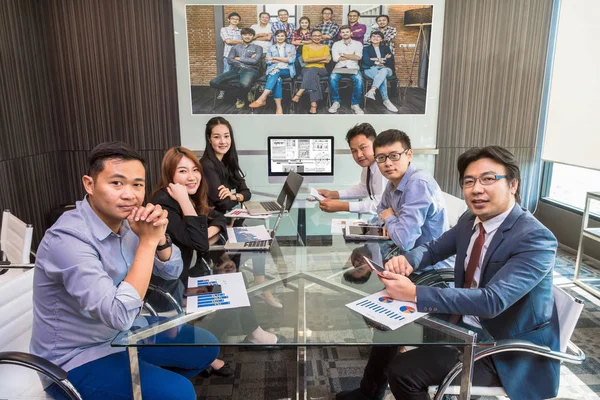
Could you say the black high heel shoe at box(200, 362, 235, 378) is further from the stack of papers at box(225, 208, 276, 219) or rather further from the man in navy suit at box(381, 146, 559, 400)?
the man in navy suit at box(381, 146, 559, 400)

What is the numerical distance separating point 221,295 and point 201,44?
3.60 metres

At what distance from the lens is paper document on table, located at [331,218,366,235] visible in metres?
2.59

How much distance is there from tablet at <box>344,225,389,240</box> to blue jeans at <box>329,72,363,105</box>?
7.81ft

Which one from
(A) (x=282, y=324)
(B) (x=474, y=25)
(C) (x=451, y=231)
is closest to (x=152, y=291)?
(A) (x=282, y=324)

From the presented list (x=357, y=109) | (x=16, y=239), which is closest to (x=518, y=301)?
(x=16, y=239)

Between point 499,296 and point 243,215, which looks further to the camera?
point 243,215

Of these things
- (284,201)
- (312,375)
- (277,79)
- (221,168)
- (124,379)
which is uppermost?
(277,79)

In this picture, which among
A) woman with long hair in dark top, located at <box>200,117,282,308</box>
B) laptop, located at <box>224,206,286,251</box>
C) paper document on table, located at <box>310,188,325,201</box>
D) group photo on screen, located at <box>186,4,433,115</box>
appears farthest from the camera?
group photo on screen, located at <box>186,4,433,115</box>

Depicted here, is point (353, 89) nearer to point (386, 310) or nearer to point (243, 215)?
point (243, 215)

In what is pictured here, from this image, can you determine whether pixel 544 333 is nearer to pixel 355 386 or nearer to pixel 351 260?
pixel 351 260

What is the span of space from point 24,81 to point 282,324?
4002 millimetres

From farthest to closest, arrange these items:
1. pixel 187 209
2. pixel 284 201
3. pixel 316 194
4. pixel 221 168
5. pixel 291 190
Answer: pixel 316 194
pixel 221 168
pixel 284 201
pixel 291 190
pixel 187 209

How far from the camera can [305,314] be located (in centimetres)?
150

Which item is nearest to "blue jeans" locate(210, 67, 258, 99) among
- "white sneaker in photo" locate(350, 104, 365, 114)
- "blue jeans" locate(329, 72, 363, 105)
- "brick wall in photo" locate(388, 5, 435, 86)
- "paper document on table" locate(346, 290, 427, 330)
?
"blue jeans" locate(329, 72, 363, 105)
